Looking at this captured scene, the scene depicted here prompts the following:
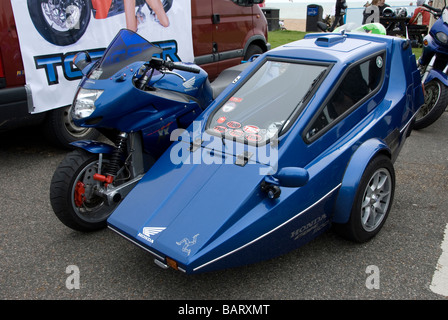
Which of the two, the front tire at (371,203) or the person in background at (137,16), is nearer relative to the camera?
the front tire at (371,203)

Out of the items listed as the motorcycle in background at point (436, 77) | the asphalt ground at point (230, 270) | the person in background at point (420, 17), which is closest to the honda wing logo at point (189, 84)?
the asphalt ground at point (230, 270)

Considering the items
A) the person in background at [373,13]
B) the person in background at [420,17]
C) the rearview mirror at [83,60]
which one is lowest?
the person in background at [420,17]

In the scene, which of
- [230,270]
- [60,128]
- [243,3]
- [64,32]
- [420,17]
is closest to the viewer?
[230,270]

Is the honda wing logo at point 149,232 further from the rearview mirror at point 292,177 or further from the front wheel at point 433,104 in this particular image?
the front wheel at point 433,104

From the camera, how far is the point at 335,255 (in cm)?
296

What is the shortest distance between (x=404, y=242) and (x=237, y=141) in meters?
1.44

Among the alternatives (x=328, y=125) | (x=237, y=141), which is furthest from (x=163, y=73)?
(x=328, y=125)

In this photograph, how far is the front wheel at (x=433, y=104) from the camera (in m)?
5.46

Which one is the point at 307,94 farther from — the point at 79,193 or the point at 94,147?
the point at 79,193

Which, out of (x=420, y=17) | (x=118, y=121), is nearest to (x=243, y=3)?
(x=118, y=121)

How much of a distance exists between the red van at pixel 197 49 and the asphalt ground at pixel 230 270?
3.63 ft

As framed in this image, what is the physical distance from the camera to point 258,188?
8.36ft

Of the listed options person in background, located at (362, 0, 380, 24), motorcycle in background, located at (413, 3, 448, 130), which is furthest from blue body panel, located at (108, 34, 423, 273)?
person in background, located at (362, 0, 380, 24)

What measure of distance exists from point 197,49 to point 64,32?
194 centimetres
